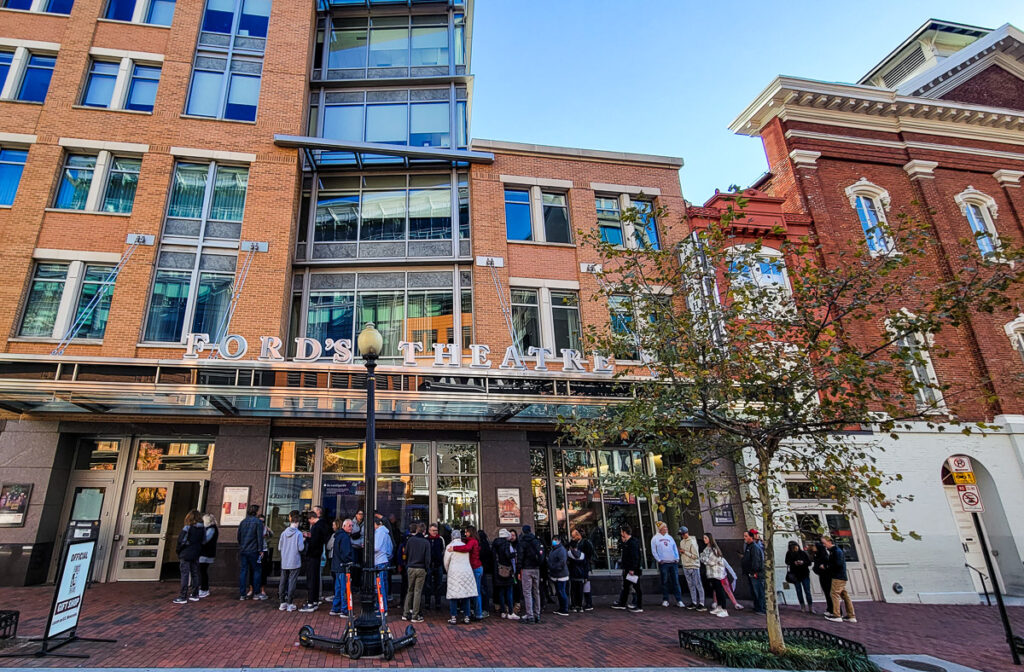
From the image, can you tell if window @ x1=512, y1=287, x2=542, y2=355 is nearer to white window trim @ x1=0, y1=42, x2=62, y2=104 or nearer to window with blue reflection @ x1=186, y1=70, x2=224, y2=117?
window with blue reflection @ x1=186, y1=70, x2=224, y2=117

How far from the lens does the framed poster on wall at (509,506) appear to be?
567 inches

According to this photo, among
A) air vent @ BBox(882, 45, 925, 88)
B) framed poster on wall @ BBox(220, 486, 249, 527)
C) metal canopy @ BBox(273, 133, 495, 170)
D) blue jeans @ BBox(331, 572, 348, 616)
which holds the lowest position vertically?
blue jeans @ BBox(331, 572, 348, 616)

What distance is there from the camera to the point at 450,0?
20.1 m

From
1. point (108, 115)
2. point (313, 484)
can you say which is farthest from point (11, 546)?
point (108, 115)

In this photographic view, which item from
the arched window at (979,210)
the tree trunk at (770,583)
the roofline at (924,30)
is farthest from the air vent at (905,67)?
the tree trunk at (770,583)

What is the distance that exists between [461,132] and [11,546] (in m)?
15.9

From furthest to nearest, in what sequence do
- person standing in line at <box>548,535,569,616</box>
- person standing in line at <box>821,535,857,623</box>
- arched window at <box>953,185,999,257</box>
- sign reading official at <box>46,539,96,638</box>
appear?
arched window at <box>953,185,999,257</box> < person standing in line at <box>821,535,857,623</box> < person standing in line at <box>548,535,569,616</box> < sign reading official at <box>46,539,96,638</box>

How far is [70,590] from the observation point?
25.6ft

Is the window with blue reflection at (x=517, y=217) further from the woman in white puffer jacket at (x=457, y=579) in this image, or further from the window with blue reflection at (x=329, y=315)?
the woman in white puffer jacket at (x=457, y=579)

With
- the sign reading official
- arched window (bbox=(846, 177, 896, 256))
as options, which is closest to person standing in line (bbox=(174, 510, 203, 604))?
Answer: the sign reading official

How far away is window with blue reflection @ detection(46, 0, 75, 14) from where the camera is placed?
57.7 ft

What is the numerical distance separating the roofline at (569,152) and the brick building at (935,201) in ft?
13.5

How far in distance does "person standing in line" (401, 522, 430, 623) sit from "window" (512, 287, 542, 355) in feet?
22.9

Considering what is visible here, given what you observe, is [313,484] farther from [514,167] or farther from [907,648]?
[907,648]
